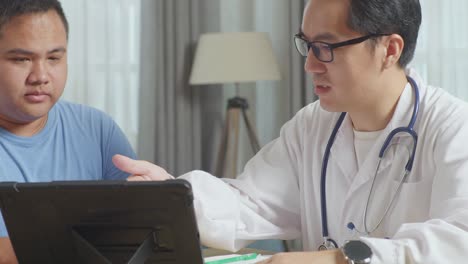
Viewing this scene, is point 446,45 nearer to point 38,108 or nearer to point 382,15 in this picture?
point 382,15

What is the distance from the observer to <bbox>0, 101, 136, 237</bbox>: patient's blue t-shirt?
2.03 metres

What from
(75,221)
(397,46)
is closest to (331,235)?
(397,46)

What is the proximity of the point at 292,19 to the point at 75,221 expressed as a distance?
112 inches

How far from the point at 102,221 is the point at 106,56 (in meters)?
3.06

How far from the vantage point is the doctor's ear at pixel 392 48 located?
5.99 feet

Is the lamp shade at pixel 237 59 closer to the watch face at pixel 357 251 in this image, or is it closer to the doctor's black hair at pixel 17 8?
the doctor's black hair at pixel 17 8

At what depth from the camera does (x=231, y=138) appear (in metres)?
4.25

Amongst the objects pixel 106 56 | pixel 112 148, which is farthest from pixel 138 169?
pixel 106 56

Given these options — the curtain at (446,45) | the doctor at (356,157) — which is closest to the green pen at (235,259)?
the doctor at (356,157)

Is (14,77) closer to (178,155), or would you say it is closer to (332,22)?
(332,22)

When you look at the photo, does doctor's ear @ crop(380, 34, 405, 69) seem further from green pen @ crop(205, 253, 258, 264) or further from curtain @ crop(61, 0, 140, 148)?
curtain @ crop(61, 0, 140, 148)

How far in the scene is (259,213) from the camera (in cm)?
207

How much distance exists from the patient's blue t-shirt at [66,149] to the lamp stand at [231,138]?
195 cm

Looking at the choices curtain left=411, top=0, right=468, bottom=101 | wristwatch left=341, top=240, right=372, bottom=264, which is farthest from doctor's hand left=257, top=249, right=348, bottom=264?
curtain left=411, top=0, right=468, bottom=101
